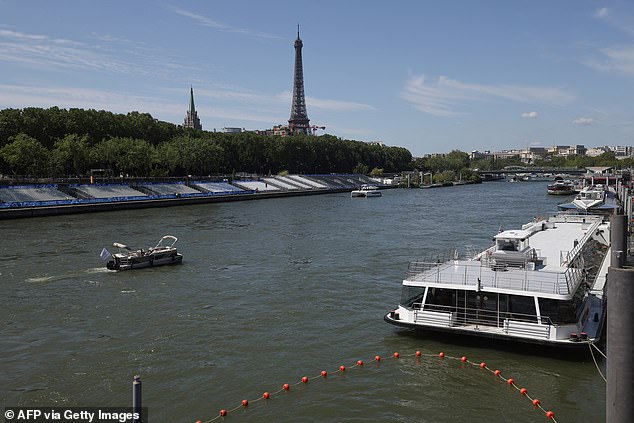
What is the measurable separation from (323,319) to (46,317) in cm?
976

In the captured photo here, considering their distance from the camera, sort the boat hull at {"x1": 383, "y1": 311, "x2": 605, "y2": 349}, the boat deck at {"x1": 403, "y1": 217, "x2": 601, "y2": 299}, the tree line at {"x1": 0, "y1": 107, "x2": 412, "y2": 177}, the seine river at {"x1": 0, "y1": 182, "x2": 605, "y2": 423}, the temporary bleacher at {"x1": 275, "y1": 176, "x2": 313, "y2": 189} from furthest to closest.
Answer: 1. the temporary bleacher at {"x1": 275, "y1": 176, "x2": 313, "y2": 189}
2. the tree line at {"x1": 0, "y1": 107, "x2": 412, "y2": 177}
3. the boat deck at {"x1": 403, "y1": 217, "x2": 601, "y2": 299}
4. the boat hull at {"x1": 383, "y1": 311, "x2": 605, "y2": 349}
5. the seine river at {"x1": 0, "y1": 182, "x2": 605, "y2": 423}

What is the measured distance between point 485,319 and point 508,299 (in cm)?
90

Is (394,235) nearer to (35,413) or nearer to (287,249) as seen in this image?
(287,249)

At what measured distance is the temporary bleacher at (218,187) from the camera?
91.3m

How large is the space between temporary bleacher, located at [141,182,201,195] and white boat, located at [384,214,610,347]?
66350 millimetres

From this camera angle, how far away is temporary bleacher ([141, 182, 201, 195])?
8070 centimetres

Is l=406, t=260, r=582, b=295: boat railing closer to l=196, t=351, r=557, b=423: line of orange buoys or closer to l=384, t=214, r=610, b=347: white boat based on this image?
l=384, t=214, r=610, b=347: white boat

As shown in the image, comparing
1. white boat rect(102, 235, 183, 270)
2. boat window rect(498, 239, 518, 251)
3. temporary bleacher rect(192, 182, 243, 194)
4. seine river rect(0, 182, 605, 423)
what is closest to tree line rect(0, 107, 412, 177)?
temporary bleacher rect(192, 182, 243, 194)

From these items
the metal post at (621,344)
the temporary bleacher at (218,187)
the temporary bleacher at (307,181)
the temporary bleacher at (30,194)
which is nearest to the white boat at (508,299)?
the metal post at (621,344)

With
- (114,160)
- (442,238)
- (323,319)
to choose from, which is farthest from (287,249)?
(114,160)

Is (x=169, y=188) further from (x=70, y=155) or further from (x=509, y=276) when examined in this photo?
(x=509, y=276)

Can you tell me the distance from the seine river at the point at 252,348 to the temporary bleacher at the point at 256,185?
6693cm

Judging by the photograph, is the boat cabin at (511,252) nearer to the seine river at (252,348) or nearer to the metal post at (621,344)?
the seine river at (252,348)

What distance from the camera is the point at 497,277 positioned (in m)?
17.5
